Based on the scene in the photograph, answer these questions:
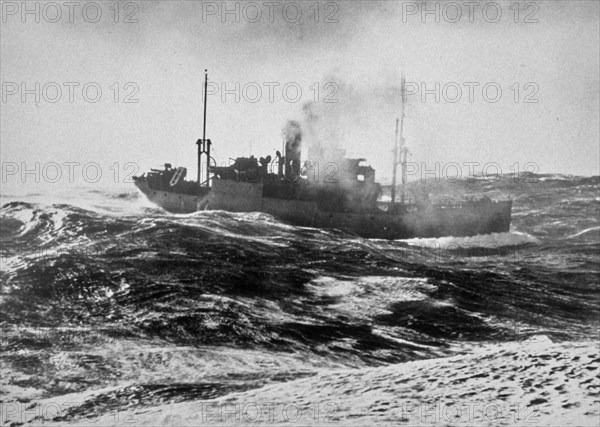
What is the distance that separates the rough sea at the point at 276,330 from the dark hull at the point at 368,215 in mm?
7199

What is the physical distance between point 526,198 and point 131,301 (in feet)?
218

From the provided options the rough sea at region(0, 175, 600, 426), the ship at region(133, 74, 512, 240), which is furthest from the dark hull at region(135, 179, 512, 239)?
the rough sea at region(0, 175, 600, 426)

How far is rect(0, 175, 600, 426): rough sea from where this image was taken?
738cm

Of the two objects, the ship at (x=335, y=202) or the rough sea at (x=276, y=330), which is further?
the ship at (x=335, y=202)

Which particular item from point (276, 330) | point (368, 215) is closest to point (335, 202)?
point (368, 215)

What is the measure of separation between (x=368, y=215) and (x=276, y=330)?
28.6 meters

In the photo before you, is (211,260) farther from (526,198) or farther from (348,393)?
(526,198)

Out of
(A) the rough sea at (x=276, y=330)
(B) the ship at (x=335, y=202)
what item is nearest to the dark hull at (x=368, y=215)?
(B) the ship at (x=335, y=202)

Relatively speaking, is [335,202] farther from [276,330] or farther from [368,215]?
[276,330]

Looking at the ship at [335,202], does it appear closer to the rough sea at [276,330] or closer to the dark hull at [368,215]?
the dark hull at [368,215]

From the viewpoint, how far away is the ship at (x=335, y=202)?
142ft

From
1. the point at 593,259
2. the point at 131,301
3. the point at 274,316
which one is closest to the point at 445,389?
the point at 274,316

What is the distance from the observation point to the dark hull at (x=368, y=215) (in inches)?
1690

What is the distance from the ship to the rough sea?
7.63 metres
